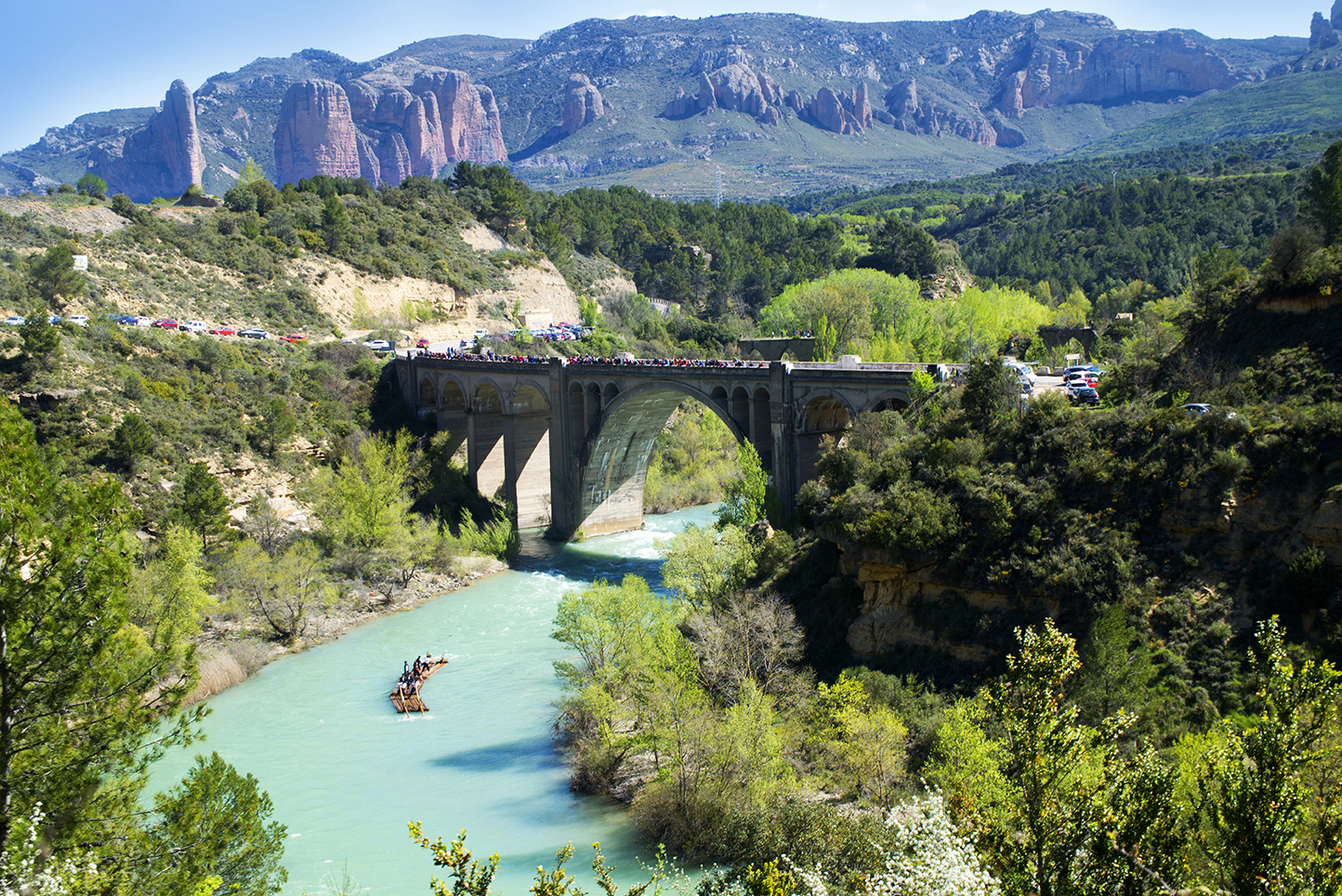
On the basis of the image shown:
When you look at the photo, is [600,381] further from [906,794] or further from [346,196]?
[346,196]

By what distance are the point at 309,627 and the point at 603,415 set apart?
55.6ft

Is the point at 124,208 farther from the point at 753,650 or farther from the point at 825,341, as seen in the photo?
the point at 753,650

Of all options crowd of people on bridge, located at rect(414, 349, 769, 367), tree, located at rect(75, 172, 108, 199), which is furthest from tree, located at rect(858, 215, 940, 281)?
tree, located at rect(75, 172, 108, 199)

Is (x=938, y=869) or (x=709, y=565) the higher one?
(x=938, y=869)

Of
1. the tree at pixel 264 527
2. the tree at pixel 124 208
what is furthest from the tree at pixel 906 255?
the tree at pixel 124 208

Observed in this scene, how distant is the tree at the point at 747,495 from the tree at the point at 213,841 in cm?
2068

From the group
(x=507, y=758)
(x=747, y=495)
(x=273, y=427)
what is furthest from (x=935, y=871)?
(x=273, y=427)

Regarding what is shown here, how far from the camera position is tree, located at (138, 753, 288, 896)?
11414mm

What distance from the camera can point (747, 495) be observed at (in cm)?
3384

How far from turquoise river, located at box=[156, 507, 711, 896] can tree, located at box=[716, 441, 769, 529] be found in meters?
7.61

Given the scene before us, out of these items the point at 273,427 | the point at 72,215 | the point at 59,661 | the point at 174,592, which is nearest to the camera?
the point at 59,661

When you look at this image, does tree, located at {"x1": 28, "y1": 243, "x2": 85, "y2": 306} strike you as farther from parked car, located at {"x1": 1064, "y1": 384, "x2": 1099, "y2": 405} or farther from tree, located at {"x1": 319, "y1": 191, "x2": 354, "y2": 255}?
parked car, located at {"x1": 1064, "y1": 384, "x2": 1099, "y2": 405}

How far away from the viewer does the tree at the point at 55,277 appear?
170ft

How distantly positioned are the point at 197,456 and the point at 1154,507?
38.2m
